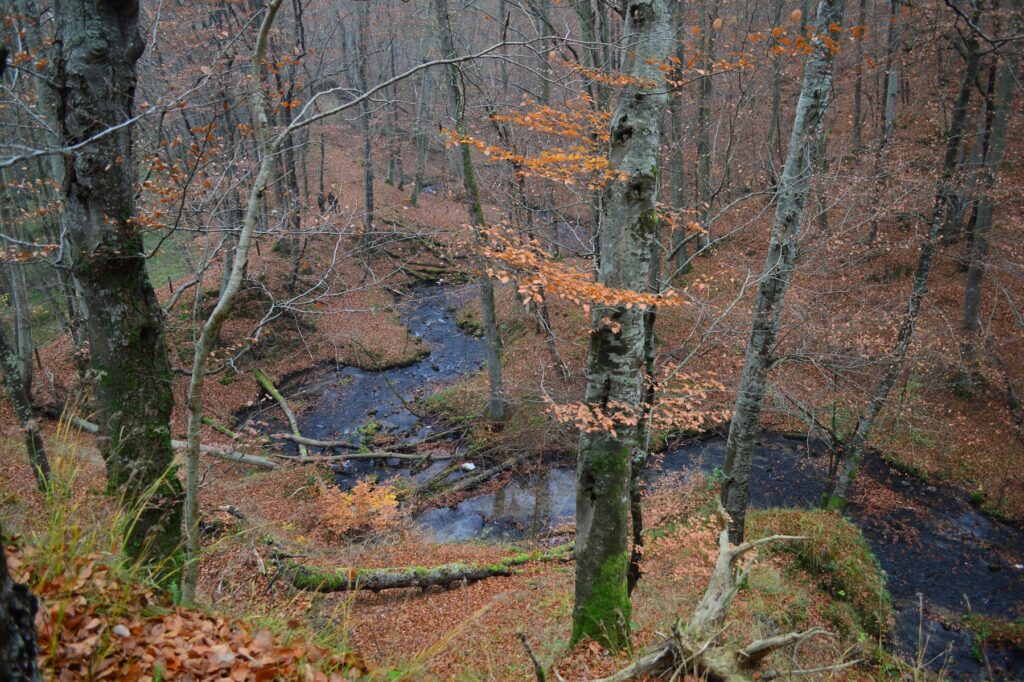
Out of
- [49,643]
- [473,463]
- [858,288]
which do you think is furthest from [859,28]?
[858,288]

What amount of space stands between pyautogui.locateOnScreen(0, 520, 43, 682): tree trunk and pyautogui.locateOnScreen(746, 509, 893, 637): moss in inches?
359

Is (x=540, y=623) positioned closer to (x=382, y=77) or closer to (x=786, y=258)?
(x=786, y=258)

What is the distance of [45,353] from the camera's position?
15.1m

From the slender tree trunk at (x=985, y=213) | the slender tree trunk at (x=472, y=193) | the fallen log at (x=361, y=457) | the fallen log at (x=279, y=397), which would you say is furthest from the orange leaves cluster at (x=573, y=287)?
the slender tree trunk at (x=985, y=213)

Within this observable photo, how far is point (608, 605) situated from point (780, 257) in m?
5.02

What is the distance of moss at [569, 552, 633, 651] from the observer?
5.34m

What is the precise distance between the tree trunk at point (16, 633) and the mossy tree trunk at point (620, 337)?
13.7 ft

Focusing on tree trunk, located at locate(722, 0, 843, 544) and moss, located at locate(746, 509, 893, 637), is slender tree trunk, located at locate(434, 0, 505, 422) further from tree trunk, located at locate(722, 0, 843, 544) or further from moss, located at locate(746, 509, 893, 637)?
moss, located at locate(746, 509, 893, 637)

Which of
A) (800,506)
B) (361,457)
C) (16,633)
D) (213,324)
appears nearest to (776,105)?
(800,506)

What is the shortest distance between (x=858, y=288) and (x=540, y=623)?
538 inches

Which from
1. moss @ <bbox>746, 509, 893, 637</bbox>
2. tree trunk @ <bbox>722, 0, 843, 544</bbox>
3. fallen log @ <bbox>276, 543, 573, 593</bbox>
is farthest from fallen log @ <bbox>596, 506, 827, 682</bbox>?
moss @ <bbox>746, 509, 893, 637</bbox>

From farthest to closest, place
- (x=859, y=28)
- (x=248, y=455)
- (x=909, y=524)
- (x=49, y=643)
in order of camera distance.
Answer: (x=248, y=455), (x=909, y=524), (x=859, y=28), (x=49, y=643)

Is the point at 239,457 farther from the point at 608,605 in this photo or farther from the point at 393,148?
the point at 393,148

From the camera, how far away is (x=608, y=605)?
17.6ft
